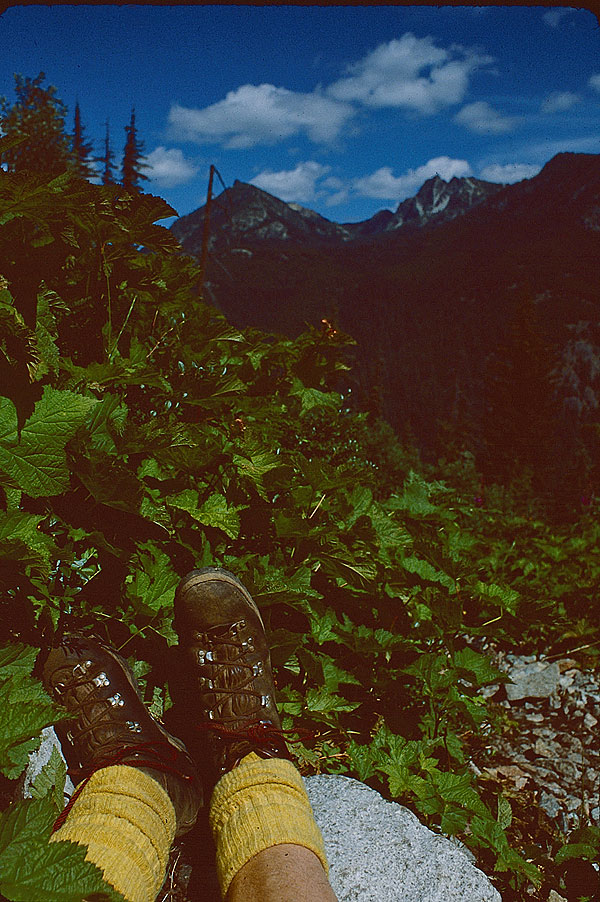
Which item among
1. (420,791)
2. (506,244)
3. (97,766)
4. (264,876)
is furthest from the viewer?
(506,244)

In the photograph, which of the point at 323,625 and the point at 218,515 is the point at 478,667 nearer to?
the point at 323,625

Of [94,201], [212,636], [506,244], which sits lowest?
[212,636]

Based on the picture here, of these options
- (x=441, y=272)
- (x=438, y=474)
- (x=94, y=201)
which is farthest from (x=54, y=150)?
(x=441, y=272)

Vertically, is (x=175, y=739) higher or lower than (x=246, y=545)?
lower

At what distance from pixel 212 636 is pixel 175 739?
313mm

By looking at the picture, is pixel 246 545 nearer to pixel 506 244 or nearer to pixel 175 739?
pixel 175 739

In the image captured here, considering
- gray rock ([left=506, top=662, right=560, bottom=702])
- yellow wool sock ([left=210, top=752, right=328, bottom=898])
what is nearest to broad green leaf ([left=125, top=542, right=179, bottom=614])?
yellow wool sock ([left=210, top=752, right=328, bottom=898])

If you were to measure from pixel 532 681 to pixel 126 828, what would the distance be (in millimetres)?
2017

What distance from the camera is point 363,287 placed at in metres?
82.5

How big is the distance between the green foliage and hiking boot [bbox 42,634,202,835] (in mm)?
91

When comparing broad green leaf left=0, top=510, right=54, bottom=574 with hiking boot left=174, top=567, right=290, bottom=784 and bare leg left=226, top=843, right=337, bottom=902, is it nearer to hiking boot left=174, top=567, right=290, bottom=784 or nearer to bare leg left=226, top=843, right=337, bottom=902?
hiking boot left=174, top=567, right=290, bottom=784

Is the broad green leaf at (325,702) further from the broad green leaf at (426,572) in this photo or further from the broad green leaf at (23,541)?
the broad green leaf at (23,541)

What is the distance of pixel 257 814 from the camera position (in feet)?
4.49

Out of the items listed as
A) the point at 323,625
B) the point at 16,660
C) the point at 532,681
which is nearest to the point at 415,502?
the point at 323,625
